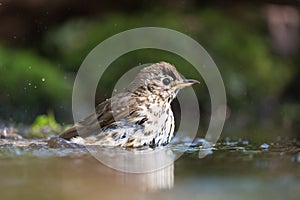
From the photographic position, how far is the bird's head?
6.79m

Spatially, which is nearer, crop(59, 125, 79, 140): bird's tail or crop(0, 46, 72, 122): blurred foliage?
crop(59, 125, 79, 140): bird's tail

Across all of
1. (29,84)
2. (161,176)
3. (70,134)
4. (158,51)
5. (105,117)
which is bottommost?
(161,176)

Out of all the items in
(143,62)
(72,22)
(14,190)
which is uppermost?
(72,22)

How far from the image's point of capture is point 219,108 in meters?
10.4

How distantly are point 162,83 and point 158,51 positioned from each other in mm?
3087

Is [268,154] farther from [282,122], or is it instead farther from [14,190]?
[282,122]

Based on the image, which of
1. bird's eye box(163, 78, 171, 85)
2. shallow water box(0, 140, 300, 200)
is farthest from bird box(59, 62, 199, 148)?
shallow water box(0, 140, 300, 200)

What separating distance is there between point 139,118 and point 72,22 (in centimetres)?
488

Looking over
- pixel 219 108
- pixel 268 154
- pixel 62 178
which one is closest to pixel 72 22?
pixel 219 108

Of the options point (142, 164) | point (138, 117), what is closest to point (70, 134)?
point (138, 117)

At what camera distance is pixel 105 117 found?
6.50 m

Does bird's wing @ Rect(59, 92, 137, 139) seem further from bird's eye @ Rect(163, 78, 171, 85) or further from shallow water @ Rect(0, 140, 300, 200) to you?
shallow water @ Rect(0, 140, 300, 200)

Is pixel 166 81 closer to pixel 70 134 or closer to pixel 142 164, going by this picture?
pixel 70 134

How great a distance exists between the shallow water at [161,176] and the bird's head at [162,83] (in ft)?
3.30
